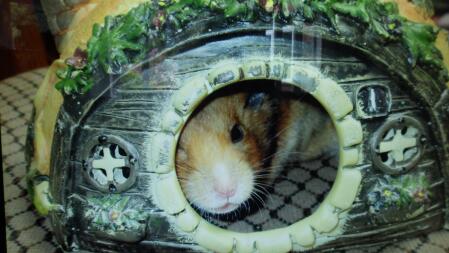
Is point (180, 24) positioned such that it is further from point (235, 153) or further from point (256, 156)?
point (256, 156)

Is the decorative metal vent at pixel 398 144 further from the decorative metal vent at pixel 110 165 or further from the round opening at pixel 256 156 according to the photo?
the decorative metal vent at pixel 110 165

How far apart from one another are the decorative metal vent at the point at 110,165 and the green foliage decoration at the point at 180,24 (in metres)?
0.15

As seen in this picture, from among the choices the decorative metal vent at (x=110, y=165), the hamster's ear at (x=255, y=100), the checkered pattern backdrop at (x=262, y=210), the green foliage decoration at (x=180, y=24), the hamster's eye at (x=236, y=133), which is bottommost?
the checkered pattern backdrop at (x=262, y=210)

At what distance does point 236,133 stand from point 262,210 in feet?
0.93

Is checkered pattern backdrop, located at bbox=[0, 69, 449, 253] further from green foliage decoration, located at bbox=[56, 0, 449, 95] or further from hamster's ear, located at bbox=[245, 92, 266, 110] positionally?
green foliage decoration, located at bbox=[56, 0, 449, 95]

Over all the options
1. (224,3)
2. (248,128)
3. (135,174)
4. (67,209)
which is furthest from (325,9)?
(67,209)

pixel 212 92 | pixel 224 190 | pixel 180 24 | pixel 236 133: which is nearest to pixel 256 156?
pixel 236 133

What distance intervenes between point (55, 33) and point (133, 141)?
1.14 ft

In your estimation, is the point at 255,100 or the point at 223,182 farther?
the point at 255,100

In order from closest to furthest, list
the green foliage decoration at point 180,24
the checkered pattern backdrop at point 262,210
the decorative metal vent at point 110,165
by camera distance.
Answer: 1. the green foliage decoration at point 180,24
2. the decorative metal vent at point 110,165
3. the checkered pattern backdrop at point 262,210

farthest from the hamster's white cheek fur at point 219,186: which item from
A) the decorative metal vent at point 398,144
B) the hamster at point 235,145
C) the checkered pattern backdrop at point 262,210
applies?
the decorative metal vent at point 398,144

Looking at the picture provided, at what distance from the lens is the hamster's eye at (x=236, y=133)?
1626mm

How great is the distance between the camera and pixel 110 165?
4.63 ft

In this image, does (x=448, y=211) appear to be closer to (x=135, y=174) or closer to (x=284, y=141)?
(x=284, y=141)
